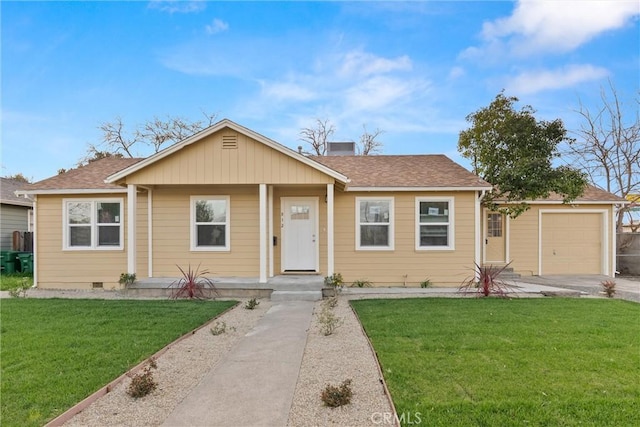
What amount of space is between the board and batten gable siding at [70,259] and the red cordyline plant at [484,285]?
9022 mm

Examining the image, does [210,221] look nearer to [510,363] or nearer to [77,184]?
[77,184]

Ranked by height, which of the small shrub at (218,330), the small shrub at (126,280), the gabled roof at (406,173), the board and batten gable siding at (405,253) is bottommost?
the small shrub at (218,330)

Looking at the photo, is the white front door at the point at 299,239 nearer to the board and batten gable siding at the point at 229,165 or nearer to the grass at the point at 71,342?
the board and batten gable siding at the point at 229,165

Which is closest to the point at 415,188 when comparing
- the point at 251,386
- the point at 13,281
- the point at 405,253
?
the point at 405,253

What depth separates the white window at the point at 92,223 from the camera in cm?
998

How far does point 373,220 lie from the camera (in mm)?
9898

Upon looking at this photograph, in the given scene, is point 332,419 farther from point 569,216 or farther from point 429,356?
point 569,216

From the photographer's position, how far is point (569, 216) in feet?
39.5

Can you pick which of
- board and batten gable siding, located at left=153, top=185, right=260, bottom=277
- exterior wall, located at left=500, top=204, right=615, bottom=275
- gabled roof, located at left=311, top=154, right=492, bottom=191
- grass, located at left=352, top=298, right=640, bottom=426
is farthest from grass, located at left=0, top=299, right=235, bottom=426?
exterior wall, located at left=500, top=204, right=615, bottom=275

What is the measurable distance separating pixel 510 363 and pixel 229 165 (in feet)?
23.7

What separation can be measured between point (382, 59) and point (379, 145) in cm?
1359

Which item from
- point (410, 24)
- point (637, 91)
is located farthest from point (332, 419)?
point (637, 91)

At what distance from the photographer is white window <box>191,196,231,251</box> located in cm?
986

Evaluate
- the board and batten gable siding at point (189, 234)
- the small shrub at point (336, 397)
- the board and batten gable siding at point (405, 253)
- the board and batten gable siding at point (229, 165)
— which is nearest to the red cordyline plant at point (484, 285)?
the board and batten gable siding at point (405, 253)
